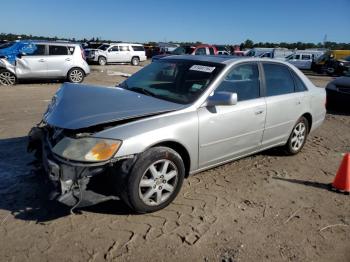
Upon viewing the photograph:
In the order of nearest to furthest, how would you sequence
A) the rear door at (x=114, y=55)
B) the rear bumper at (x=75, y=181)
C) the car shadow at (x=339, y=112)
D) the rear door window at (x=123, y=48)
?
the rear bumper at (x=75, y=181) → the car shadow at (x=339, y=112) → the rear door at (x=114, y=55) → the rear door window at (x=123, y=48)

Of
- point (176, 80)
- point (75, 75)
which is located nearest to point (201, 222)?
point (176, 80)

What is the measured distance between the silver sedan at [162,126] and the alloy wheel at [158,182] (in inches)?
0.4

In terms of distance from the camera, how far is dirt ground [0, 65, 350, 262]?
3.11m

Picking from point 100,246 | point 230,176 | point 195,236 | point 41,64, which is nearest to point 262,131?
point 230,176

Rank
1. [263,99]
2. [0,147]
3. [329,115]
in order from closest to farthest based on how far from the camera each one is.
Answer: [263,99] < [0,147] < [329,115]

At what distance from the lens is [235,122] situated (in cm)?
435

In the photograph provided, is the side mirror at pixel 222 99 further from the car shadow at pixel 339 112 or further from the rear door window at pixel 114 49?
the rear door window at pixel 114 49

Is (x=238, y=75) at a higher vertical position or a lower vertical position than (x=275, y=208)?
higher

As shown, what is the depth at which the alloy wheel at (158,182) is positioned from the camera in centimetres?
357

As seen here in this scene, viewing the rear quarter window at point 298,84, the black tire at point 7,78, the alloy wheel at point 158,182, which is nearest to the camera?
the alloy wheel at point 158,182

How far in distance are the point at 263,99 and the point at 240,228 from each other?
6.29ft

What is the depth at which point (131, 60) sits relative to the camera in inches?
1131

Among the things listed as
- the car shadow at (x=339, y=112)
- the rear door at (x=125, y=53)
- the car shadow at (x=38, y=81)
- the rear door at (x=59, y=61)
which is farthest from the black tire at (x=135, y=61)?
the car shadow at (x=339, y=112)

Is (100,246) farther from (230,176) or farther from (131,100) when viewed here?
(230,176)
